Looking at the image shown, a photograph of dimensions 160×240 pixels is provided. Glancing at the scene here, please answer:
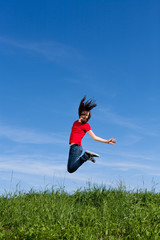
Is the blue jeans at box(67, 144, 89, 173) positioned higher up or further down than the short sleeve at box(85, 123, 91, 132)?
further down

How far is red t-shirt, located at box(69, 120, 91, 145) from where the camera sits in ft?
29.5

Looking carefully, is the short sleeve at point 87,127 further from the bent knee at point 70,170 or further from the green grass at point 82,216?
the green grass at point 82,216

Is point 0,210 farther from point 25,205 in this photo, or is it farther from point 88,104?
point 88,104

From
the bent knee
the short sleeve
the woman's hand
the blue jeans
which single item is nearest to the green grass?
the bent knee

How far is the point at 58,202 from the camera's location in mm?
8758

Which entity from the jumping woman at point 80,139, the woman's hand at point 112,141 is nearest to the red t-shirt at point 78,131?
the jumping woman at point 80,139

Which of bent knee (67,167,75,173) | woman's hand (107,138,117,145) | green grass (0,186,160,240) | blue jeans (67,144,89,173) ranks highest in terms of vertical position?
woman's hand (107,138,117,145)

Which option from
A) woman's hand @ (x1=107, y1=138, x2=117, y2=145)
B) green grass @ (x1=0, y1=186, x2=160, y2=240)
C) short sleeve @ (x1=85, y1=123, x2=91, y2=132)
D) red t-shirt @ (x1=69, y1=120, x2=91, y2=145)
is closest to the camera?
green grass @ (x1=0, y1=186, x2=160, y2=240)

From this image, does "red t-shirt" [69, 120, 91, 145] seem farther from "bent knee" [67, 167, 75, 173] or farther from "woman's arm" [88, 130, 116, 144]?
"bent knee" [67, 167, 75, 173]

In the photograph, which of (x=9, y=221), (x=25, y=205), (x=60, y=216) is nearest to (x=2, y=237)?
(x=9, y=221)

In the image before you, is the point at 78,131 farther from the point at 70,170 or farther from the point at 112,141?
the point at 70,170

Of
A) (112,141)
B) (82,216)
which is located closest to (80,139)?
(112,141)

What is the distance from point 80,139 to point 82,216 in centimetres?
253

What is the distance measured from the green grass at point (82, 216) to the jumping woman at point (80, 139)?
1.24 m
